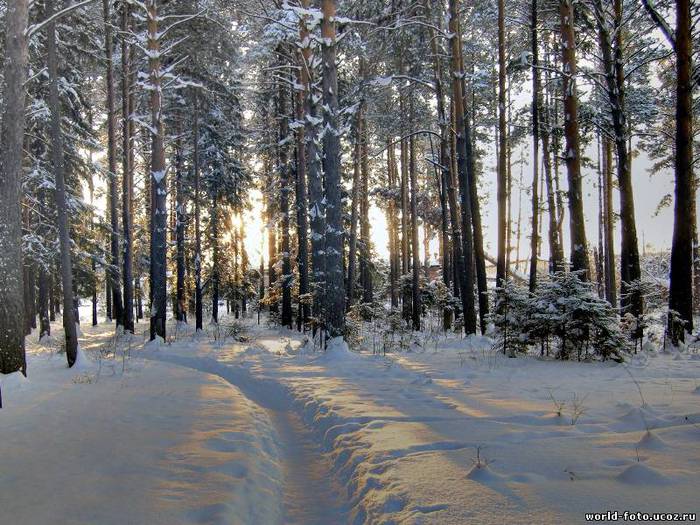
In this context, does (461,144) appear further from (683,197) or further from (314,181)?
(683,197)

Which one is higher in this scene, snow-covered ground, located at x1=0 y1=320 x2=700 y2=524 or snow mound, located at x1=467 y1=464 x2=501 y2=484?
snow mound, located at x1=467 y1=464 x2=501 y2=484

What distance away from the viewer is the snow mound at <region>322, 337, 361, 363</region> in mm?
9898

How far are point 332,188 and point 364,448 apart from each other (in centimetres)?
819

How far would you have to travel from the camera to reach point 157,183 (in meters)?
15.3

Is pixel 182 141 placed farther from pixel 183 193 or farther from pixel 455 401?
pixel 455 401

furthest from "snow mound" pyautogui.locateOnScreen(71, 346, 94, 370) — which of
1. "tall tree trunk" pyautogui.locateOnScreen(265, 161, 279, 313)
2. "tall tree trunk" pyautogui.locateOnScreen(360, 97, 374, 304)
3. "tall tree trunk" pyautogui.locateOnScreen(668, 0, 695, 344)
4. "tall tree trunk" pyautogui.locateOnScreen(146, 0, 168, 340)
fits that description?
"tall tree trunk" pyautogui.locateOnScreen(360, 97, 374, 304)

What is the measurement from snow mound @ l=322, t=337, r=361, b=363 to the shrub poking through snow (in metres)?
3.18

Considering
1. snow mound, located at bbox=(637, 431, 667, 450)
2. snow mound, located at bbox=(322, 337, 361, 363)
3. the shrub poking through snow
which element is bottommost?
snow mound, located at bbox=(322, 337, 361, 363)

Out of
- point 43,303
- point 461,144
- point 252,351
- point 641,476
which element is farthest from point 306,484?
point 43,303

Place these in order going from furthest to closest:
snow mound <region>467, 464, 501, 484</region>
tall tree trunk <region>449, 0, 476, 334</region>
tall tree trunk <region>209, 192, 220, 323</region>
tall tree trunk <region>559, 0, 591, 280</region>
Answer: tall tree trunk <region>209, 192, 220, 323</region> → tall tree trunk <region>449, 0, 476, 334</region> → tall tree trunk <region>559, 0, 591, 280</region> → snow mound <region>467, 464, 501, 484</region>

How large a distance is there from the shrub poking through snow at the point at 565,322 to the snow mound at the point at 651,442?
4.57 m

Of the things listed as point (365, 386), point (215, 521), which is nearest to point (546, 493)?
point (215, 521)

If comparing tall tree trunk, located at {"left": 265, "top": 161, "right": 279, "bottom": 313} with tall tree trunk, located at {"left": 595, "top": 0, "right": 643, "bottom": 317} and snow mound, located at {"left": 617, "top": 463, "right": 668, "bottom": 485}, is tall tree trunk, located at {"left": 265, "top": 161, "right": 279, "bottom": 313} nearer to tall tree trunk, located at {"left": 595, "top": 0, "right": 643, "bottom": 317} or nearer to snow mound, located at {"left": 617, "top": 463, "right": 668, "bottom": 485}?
tall tree trunk, located at {"left": 595, "top": 0, "right": 643, "bottom": 317}

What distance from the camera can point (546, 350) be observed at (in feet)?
29.5
